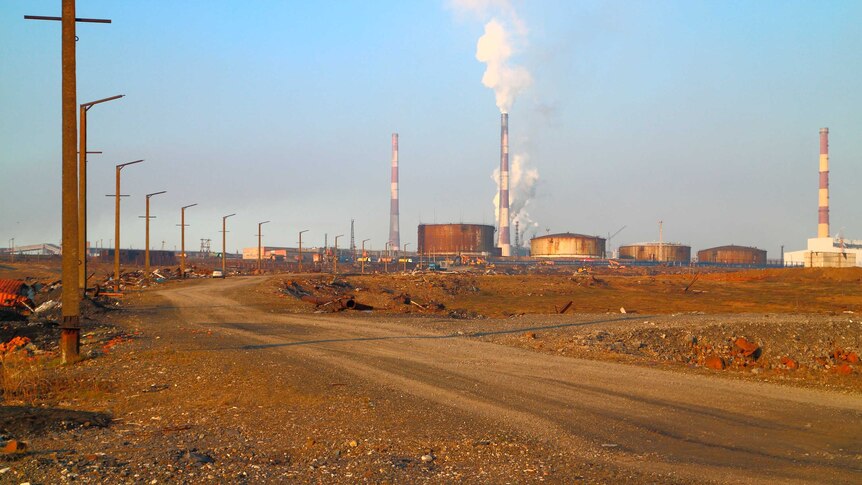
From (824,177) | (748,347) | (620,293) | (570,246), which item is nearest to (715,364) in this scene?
(748,347)

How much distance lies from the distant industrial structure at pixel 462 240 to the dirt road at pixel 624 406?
137 m

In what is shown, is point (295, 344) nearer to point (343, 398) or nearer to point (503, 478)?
point (343, 398)

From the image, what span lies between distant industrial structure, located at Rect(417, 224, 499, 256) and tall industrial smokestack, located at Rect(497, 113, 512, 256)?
841 cm

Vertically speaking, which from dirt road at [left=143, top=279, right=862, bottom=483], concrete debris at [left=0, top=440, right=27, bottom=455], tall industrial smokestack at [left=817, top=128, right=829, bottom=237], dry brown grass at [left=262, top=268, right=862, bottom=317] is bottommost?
dry brown grass at [left=262, top=268, right=862, bottom=317]

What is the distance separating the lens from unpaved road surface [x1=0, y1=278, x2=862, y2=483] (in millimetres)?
7965

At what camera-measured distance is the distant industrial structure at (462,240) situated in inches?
6196

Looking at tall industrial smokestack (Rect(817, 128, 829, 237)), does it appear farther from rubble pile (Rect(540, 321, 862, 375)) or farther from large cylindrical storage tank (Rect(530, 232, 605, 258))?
rubble pile (Rect(540, 321, 862, 375))

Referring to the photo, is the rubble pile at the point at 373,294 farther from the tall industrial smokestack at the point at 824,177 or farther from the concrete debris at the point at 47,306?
the tall industrial smokestack at the point at 824,177

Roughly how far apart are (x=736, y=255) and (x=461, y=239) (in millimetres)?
58218

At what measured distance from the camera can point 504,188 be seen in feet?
447

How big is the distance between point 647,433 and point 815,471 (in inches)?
86.6

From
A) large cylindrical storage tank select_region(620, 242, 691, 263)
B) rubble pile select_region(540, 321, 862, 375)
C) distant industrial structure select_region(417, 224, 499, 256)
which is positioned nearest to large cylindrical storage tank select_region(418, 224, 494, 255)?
distant industrial structure select_region(417, 224, 499, 256)

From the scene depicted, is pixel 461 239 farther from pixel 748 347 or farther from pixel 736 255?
pixel 748 347

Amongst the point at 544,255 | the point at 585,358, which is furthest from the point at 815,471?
the point at 544,255
